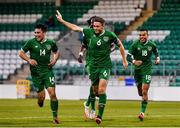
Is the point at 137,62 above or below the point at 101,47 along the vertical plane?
below

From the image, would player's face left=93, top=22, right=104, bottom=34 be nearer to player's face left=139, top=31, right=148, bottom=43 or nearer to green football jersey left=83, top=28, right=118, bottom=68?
green football jersey left=83, top=28, right=118, bottom=68

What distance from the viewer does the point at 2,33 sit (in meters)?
49.0

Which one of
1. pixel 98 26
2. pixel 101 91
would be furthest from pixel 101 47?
pixel 101 91

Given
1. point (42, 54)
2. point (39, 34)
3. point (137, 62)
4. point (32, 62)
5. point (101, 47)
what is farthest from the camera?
point (137, 62)

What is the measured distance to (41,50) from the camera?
1834 cm

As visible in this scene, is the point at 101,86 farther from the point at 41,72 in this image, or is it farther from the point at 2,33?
the point at 2,33

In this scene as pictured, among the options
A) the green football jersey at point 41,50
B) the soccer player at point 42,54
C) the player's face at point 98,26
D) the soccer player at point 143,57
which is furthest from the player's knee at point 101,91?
the soccer player at point 143,57

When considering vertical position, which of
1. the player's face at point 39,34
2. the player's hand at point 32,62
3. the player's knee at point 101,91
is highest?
the player's face at point 39,34

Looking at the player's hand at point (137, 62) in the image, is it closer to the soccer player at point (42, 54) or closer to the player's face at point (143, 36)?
the player's face at point (143, 36)

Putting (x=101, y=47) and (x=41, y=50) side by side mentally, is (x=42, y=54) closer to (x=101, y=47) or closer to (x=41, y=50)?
(x=41, y=50)

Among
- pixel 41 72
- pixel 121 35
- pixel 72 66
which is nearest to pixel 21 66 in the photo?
pixel 72 66

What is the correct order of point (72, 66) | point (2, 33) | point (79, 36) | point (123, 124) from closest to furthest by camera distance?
point (123, 124), point (72, 66), point (79, 36), point (2, 33)

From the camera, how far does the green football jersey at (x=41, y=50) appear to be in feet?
60.1

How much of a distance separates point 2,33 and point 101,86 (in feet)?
106
